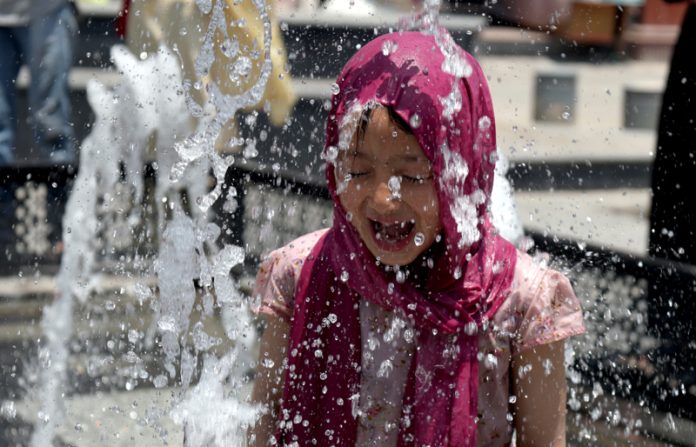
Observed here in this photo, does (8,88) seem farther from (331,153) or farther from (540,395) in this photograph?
(540,395)

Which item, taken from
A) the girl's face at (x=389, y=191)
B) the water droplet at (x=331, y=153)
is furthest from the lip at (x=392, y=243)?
the water droplet at (x=331, y=153)

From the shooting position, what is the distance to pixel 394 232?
6.24 ft

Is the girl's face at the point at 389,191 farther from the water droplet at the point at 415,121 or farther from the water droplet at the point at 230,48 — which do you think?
the water droplet at the point at 230,48

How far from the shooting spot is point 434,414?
1919mm

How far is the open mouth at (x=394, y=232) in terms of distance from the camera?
188 centimetres

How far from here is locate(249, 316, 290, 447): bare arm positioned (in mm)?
2025

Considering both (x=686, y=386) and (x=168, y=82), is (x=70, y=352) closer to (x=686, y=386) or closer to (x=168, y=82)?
(x=168, y=82)

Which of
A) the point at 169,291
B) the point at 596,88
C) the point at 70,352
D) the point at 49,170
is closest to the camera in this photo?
the point at 169,291

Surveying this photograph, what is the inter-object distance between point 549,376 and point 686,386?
1.57m

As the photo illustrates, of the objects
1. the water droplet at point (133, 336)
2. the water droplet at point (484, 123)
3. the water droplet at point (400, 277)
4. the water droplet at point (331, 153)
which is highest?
the water droplet at point (484, 123)

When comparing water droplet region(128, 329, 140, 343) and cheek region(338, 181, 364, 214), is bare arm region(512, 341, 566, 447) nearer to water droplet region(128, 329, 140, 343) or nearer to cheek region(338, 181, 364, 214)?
cheek region(338, 181, 364, 214)

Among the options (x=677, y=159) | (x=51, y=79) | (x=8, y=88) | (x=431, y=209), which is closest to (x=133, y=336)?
(x=677, y=159)

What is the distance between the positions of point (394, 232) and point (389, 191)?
90mm

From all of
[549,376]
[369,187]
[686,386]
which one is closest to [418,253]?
[369,187]
